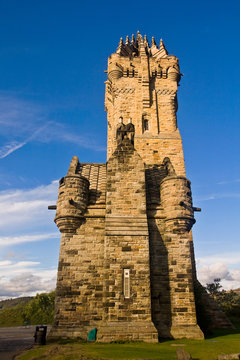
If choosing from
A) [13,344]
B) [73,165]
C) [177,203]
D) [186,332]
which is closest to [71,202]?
[73,165]

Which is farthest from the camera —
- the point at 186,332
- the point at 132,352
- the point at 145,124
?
the point at 145,124

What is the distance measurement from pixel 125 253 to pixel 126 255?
11cm

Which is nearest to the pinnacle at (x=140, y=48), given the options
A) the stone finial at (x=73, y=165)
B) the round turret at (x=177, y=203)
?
the stone finial at (x=73, y=165)

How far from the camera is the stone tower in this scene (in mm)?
12844

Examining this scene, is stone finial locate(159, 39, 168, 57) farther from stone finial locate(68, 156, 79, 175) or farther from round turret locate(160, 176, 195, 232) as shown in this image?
round turret locate(160, 176, 195, 232)

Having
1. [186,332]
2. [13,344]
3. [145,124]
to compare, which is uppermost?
[145,124]

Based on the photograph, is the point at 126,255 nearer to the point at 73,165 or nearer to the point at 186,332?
the point at 186,332

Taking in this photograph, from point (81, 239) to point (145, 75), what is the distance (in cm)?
2007

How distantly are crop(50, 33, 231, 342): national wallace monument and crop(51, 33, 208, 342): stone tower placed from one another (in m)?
0.04

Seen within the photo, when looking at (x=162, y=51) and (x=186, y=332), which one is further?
(x=162, y=51)

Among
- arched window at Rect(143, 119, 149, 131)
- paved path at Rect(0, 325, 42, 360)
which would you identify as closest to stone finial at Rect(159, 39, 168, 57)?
arched window at Rect(143, 119, 149, 131)

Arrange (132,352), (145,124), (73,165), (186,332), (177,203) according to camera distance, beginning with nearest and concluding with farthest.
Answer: (132,352) < (186,332) < (177,203) < (73,165) < (145,124)

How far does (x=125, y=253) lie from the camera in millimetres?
13688

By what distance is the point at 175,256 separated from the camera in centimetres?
1464
